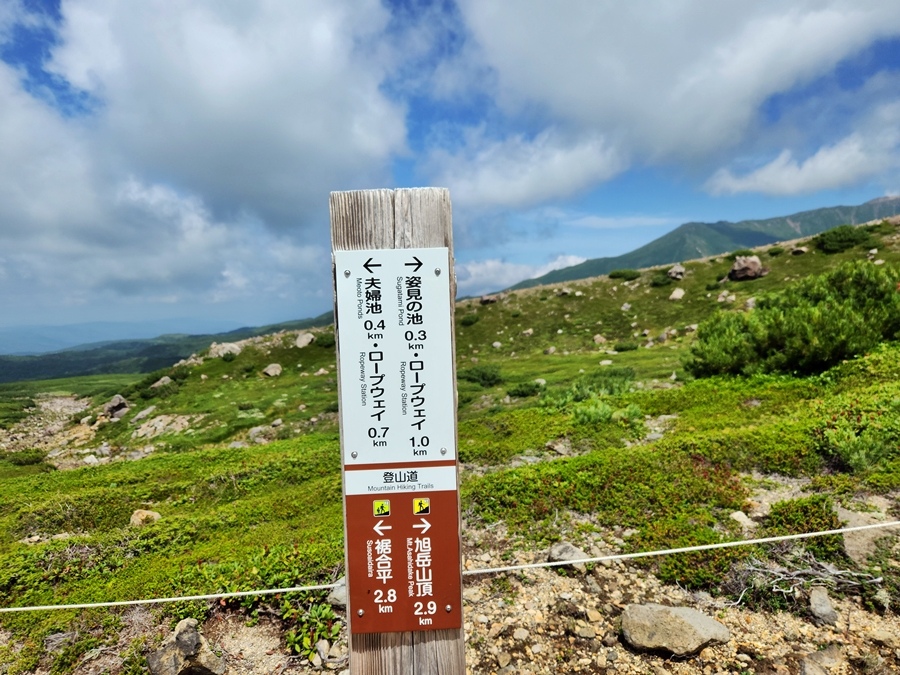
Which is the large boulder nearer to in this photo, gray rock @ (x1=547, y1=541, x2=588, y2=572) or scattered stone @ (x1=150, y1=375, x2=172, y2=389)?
gray rock @ (x1=547, y1=541, x2=588, y2=572)

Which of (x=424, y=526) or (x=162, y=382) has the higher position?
(x=162, y=382)

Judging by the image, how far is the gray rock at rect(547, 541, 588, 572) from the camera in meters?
5.51

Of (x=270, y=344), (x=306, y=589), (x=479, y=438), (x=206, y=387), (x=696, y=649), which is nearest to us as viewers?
(x=696, y=649)

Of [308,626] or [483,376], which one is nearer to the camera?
[308,626]

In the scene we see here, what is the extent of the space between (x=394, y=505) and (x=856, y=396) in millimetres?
10367

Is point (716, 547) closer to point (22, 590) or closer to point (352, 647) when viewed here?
point (352, 647)

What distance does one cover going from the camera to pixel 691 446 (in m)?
7.89

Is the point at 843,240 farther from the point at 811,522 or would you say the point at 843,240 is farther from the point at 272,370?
the point at 272,370

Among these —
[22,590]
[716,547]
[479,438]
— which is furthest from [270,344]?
[716,547]

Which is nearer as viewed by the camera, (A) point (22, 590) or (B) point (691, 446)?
(A) point (22, 590)

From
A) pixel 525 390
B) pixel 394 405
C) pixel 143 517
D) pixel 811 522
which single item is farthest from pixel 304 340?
pixel 394 405

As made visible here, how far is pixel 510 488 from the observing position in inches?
286

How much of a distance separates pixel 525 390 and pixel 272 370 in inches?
628

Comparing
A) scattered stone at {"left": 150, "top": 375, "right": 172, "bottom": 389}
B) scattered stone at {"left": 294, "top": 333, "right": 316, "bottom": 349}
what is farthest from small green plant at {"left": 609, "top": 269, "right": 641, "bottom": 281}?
scattered stone at {"left": 150, "top": 375, "right": 172, "bottom": 389}
